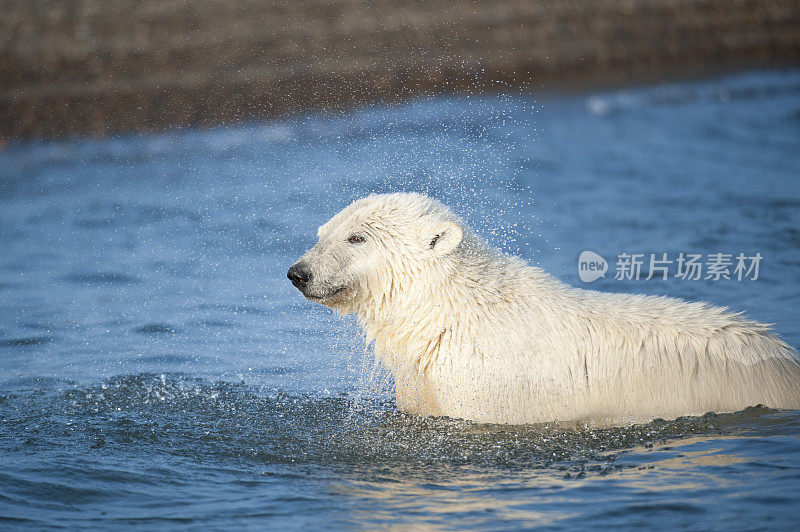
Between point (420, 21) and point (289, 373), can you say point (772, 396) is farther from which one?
point (420, 21)

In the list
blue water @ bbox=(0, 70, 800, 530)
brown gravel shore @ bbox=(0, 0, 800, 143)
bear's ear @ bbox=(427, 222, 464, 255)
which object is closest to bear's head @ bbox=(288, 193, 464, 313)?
bear's ear @ bbox=(427, 222, 464, 255)

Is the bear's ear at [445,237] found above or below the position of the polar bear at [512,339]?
above

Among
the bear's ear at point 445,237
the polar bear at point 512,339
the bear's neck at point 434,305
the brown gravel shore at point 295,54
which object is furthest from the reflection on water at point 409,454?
the brown gravel shore at point 295,54

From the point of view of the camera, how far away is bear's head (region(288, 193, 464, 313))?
6137 millimetres

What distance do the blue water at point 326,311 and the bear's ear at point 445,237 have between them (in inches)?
43.7

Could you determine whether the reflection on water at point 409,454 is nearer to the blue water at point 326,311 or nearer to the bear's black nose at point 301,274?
the blue water at point 326,311

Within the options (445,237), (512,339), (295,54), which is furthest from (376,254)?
(295,54)

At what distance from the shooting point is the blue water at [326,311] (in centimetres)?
565

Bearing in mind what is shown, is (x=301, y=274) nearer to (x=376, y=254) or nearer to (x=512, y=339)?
(x=376, y=254)

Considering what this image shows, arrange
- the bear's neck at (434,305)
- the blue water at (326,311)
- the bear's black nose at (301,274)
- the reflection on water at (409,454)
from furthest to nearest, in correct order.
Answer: the bear's neck at (434,305)
the bear's black nose at (301,274)
the blue water at (326,311)
the reflection on water at (409,454)

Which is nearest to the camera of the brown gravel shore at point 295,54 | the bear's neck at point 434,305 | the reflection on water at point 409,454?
the reflection on water at point 409,454

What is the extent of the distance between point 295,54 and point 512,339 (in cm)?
1103

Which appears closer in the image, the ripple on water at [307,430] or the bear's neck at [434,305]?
the ripple on water at [307,430]

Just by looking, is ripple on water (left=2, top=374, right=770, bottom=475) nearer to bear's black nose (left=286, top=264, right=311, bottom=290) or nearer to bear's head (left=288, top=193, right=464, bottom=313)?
bear's head (left=288, top=193, right=464, bottom=313)
